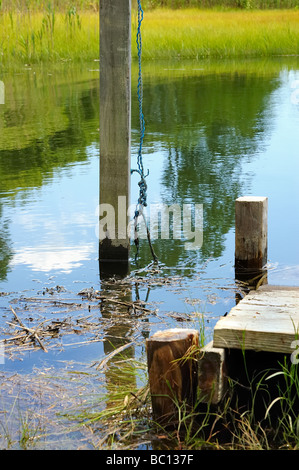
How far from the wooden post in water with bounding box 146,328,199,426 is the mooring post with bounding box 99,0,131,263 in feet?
8.27

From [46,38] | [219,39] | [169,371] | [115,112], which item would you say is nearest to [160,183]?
[115,112]

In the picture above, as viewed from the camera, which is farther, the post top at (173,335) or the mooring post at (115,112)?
the mooring post at (115,112)

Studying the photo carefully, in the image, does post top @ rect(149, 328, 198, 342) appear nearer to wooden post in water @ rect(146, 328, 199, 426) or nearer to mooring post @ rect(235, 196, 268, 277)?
wooden post in water @ rect(146, 328, 199, 426)

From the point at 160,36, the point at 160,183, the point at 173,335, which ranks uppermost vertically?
the point at 160,36

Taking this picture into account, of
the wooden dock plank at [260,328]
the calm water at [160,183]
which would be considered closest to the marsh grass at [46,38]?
the calm water at [160,183]

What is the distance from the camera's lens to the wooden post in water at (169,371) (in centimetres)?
360

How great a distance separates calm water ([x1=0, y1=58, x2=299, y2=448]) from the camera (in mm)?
5785

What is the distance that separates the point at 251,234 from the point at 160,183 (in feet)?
10.8

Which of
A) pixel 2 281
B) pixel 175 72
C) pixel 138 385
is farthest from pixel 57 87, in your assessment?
pixel 138 385

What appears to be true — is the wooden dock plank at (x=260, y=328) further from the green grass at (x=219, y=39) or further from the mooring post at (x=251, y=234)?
the green grass at (x=219, y=39)

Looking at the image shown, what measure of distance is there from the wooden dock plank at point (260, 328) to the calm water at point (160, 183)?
2.44 ft

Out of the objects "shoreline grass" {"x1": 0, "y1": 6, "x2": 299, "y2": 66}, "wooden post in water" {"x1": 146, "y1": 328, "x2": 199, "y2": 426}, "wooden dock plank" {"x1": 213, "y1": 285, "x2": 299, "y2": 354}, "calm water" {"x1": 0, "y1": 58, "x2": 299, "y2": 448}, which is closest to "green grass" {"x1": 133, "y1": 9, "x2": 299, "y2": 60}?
"shoreline grass" {"x1": 0, "y1": 6, "x2": 299, "y2": 66}

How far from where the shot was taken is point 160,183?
9125 millimetres

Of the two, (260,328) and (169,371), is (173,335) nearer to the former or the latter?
(169,371)
